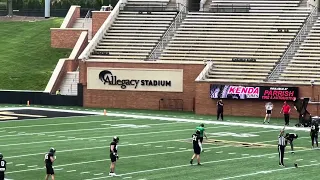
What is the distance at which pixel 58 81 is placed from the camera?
63375mm

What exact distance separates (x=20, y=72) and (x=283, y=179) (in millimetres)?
39770

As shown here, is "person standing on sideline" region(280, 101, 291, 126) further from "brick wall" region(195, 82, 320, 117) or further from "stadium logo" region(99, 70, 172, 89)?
"stadium logo" region(99, 70, 172, 89)

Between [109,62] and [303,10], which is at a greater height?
[303,10]

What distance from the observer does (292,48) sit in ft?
187

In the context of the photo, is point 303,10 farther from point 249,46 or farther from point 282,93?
point 282,93

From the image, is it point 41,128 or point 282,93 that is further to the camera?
point 282,93

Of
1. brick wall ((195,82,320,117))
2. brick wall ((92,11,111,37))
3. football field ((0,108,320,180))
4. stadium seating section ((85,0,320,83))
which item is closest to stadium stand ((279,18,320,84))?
stadium seating section ((85,0,320,83))

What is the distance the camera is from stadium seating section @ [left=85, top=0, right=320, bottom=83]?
5562 centimetres

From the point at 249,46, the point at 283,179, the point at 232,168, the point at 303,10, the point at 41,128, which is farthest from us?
the point at 303,10

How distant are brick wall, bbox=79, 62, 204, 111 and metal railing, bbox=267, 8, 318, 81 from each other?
4.77 m

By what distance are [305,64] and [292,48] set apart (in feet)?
8.25

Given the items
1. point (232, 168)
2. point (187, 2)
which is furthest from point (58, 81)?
point (232, 168)

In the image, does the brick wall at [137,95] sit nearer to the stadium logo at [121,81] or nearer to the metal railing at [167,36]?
the stadium logo at [121,81]

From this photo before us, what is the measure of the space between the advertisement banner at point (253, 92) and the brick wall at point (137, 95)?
2926 mm
